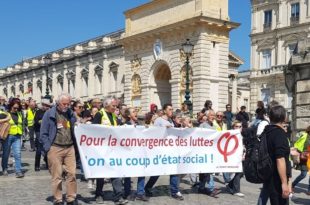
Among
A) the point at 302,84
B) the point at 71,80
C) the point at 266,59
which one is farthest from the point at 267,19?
the point at 302,84

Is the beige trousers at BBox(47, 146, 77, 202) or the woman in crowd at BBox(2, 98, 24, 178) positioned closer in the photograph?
the beige trousers at BBox(47, 146, 77, 202)

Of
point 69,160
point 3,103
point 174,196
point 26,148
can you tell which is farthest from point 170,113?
Result: point 26,148

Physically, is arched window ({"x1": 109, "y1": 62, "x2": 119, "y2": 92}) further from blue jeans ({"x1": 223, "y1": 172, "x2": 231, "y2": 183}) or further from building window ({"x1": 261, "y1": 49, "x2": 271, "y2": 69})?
blue jeans ({"x1": 223, "y1": 172, "x2": 231, "y2": 183})

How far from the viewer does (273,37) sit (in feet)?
167

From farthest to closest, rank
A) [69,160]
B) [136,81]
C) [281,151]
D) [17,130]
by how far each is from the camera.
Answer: [136,81]
[17,130]
[69,160]
[281,151]

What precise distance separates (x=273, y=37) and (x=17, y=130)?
43.7 meters

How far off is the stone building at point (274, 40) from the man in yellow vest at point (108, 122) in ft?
134

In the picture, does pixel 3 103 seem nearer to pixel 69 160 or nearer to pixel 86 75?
pixel 69 160

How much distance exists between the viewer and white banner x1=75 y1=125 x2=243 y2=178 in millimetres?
8375

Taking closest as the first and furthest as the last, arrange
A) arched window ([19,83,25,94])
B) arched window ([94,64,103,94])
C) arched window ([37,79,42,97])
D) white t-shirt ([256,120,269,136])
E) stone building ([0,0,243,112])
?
1. white t-shirt ([256,120,269,136])
2. stone building ([0,0,243,112])
3. arched window ([94,64,103,94])
4. arched window ([37,79,42,97])
5. arched window ([19,83,25,94])

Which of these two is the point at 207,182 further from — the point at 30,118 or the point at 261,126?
the point at 30,118

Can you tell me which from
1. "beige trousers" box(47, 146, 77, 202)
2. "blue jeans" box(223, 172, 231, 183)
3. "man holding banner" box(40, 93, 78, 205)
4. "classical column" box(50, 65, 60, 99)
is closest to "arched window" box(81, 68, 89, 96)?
"classical column" box(50, 65, 60, 99)

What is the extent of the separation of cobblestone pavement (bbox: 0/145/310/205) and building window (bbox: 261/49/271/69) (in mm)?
41389

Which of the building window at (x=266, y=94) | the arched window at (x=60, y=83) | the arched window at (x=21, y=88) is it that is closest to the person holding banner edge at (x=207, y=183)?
the building window at (x=266, y=94)
